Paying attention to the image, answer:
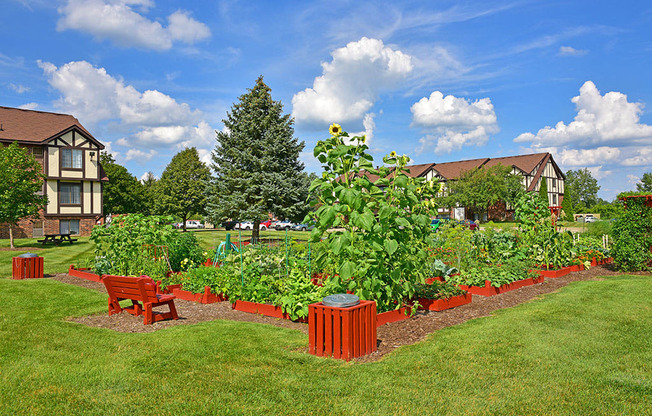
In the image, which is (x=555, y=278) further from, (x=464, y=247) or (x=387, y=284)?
(x=387, y=284)

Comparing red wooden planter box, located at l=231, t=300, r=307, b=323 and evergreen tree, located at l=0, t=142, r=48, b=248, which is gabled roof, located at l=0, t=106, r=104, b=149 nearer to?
evergreen tree, located at l=0, t=142, r=48, b=248

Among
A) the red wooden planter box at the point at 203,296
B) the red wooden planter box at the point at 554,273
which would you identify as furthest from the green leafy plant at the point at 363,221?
the red wooden planter box at the point at 554,273

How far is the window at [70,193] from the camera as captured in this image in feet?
99.9

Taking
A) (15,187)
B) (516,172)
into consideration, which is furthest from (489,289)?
(516,172)

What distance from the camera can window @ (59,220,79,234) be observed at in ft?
99.8

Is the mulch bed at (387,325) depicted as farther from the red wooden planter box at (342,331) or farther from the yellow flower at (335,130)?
the yellow flower at (335,130)

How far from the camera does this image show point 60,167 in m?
30.3

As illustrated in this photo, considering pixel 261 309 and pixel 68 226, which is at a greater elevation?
pixel 68 226

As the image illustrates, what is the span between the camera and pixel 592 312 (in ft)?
22.6

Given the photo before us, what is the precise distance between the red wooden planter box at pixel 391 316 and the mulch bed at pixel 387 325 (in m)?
0.09

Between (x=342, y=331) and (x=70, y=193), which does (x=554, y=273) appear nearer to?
(x=342, y=331)

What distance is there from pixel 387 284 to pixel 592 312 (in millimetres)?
3428

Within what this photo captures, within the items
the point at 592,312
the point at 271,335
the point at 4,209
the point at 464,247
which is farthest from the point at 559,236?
the point at 4,209

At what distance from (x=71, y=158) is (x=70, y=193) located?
2.55 metres
